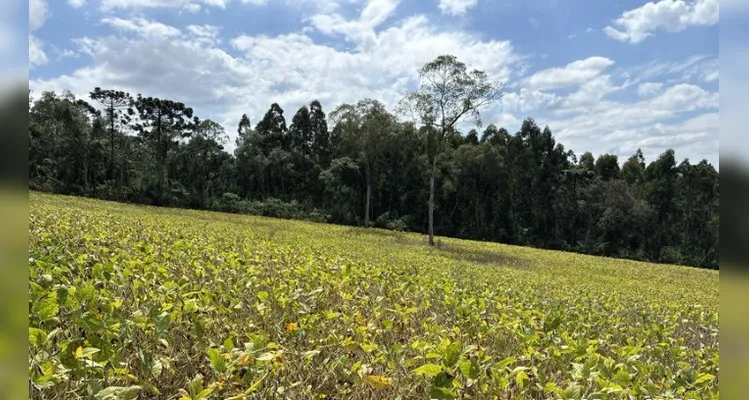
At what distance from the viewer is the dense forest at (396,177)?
3525 cm

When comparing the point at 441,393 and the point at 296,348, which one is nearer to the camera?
the point at 441,393

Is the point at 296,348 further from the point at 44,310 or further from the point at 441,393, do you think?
the point at 44,310

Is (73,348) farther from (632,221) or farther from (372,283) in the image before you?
→ (632,221)

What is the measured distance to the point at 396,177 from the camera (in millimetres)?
41188

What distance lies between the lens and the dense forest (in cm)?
3525

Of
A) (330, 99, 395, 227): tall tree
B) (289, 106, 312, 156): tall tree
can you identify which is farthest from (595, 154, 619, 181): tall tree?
(289, 106, 312, 156): tall tree

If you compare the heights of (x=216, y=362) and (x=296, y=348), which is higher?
(x=216, y=362)

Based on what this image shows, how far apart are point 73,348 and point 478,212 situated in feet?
137

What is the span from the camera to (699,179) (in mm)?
38688

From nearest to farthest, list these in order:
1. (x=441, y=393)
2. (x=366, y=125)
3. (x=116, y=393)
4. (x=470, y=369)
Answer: (x=116, y=393), (x=441, y=393), (x=470, y=369), (x=366, y=125)

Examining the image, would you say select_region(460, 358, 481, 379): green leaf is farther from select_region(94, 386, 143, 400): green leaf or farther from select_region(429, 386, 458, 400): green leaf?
select_region(94, 386, 143, 400): green leaf

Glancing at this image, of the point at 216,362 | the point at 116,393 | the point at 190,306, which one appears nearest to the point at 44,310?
the point at 116,393

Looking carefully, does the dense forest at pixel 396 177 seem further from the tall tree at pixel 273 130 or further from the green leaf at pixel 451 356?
the green leaf at pixel 451 356

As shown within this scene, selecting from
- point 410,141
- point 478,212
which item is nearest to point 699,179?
point 478,212
